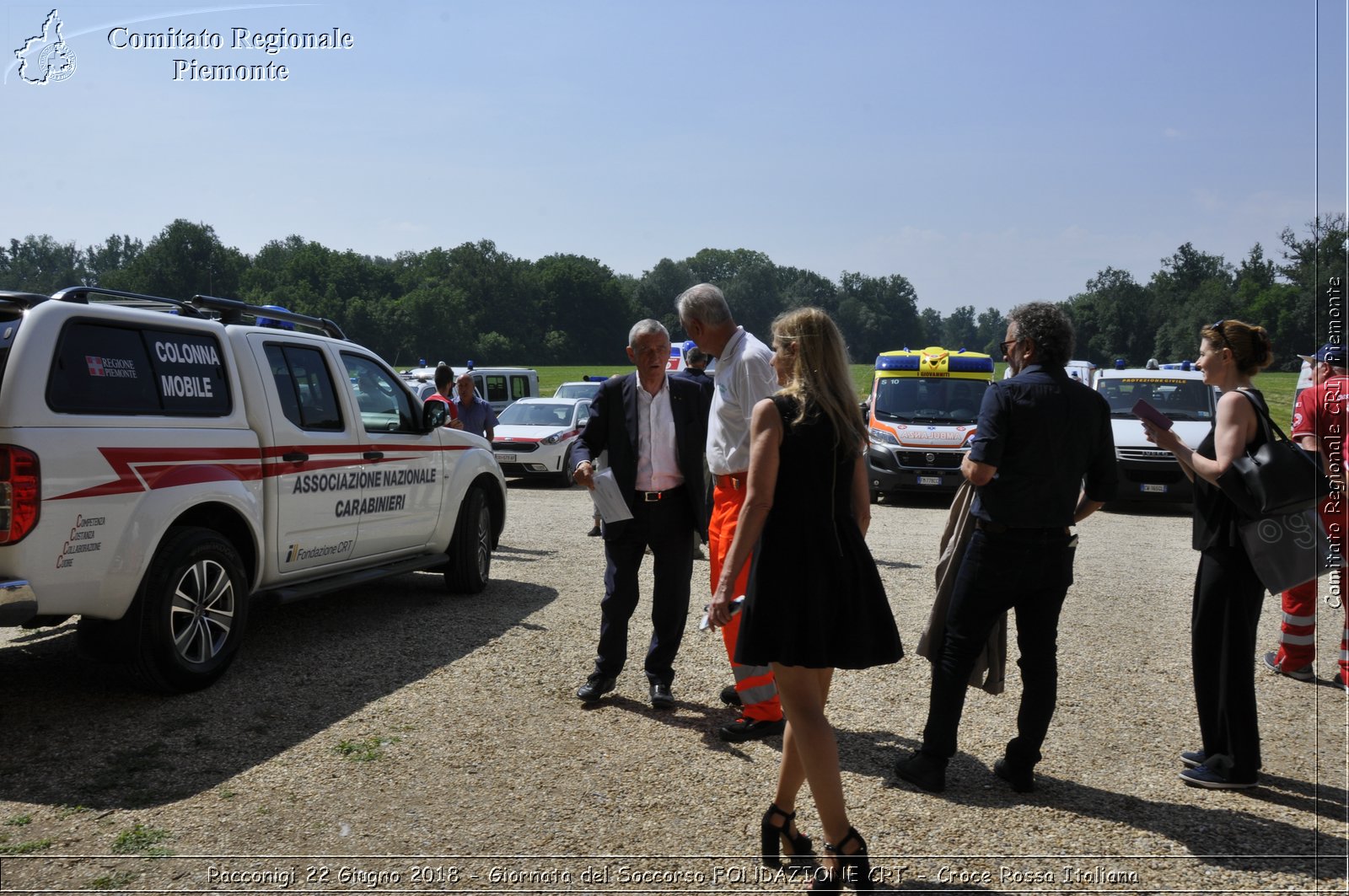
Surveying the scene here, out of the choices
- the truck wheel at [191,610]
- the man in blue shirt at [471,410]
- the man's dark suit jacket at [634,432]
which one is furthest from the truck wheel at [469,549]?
the man in blue shirt at [471,410]

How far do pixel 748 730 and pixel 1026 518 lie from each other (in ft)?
5.70

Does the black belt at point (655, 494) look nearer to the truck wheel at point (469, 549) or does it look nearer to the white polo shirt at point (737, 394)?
the white polo shirt at point (737, 394)

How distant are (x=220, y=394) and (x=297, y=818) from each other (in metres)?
2.86

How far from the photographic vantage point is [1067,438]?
13.6 feet

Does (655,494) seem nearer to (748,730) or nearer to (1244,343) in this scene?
(748,730)

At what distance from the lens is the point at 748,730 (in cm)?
503

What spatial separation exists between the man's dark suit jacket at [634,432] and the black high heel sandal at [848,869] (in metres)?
2.28

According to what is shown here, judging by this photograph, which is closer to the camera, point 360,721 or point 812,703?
point 812,703

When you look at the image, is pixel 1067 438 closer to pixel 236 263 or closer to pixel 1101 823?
pixel 1101 823

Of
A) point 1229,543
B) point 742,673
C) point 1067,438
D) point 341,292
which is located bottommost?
point 742,673

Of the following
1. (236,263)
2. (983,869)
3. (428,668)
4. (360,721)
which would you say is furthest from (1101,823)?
(236,263)

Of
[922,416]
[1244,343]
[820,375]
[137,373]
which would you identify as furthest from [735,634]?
[922,416]

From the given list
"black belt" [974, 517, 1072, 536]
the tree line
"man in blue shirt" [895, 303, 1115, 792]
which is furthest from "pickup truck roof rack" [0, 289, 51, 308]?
the tree line

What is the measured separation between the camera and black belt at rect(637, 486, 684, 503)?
5469mm
